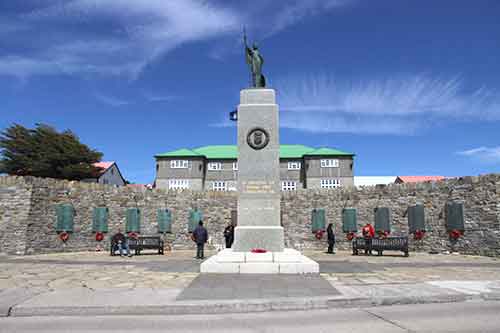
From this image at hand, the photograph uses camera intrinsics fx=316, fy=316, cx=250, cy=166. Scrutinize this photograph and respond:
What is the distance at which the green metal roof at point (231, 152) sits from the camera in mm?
47844

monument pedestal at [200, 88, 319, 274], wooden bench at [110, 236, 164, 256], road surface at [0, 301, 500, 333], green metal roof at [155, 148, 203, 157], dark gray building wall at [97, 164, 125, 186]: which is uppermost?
green metal roof at [155, 148, 203, 157]

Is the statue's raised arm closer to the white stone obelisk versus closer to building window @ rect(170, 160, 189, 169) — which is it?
the white stone obelisk

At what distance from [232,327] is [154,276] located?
4.96 meters

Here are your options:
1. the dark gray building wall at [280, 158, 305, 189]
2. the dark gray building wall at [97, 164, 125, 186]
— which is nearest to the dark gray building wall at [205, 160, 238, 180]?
the dark gray building wall at [280, 158, 305, 189]

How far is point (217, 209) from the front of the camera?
71.1 feet

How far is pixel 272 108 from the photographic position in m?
11.9

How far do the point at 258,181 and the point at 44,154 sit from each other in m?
33.0

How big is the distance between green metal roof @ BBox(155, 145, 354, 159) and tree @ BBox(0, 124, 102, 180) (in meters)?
12.4

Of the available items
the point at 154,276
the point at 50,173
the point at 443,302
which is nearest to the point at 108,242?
the point at 154,276

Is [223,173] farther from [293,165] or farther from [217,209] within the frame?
[217,209]

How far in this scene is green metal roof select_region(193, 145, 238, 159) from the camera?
49.7 m

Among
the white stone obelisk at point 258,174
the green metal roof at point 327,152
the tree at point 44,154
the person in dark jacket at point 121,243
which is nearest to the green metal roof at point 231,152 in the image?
the green metal roof at point 327,152

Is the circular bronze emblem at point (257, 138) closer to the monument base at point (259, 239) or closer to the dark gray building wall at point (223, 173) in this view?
the monument base at point (259, 239)

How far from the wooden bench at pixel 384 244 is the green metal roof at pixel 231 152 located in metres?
31.9
